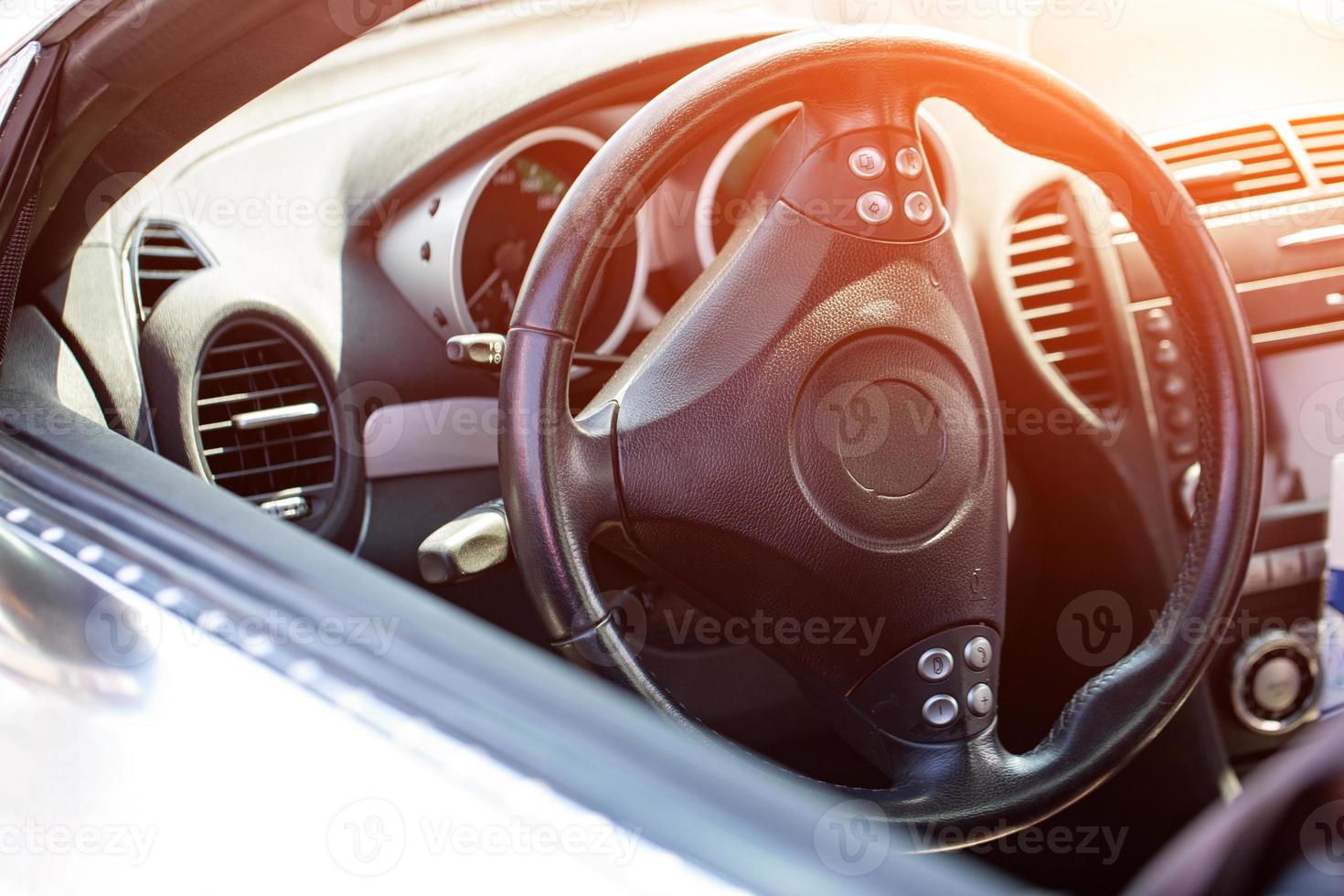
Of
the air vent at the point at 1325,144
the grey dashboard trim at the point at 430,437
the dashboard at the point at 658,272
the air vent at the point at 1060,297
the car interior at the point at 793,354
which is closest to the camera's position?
the car interior at the point at 793,354

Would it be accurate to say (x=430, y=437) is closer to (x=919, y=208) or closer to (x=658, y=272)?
(x=658, y=272)

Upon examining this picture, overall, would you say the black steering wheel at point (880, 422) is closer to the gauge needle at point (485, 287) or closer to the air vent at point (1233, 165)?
the gauge needle at point (485, 287)

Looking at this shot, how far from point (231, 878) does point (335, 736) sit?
0.29 ft

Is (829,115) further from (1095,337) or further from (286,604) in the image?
(1095,337)

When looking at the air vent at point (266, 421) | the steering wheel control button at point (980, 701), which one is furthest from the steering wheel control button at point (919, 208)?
the air vent at point (266, 421)

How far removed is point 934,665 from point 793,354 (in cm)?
36

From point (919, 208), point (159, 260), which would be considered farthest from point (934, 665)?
point (159, 260)

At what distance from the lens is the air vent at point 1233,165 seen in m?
1.94

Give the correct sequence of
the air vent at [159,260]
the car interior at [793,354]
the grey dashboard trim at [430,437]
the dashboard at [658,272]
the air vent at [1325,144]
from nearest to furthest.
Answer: the car interior at [793,354] → the air vent at [159,260] → the dashboard at [658,272] → the grey dashboard trim at [430,437] → the air vent at [1325,144]

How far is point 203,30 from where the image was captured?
3.49ft

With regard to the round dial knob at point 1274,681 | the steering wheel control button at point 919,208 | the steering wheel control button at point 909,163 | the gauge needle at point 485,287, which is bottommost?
the round dial knob at point 1274,681

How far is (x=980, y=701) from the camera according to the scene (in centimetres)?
123

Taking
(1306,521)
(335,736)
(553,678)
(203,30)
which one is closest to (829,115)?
(203,30)

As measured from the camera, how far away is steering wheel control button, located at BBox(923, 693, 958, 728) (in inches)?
47.3
